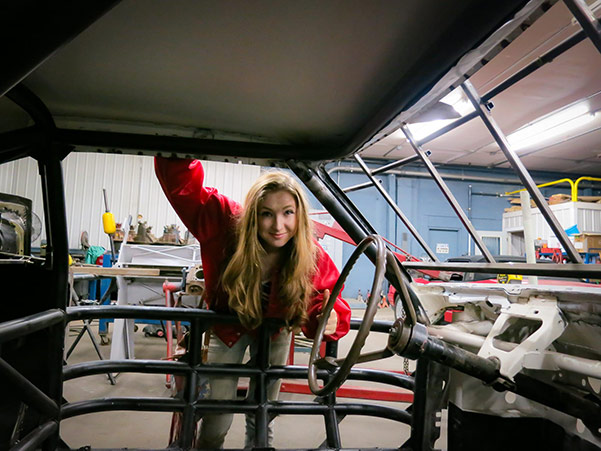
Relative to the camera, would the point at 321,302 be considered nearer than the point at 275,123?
No

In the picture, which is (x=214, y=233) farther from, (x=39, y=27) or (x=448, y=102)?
(x=448, y=102)

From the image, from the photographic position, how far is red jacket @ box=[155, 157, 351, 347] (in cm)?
143

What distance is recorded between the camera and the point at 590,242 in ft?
18.7

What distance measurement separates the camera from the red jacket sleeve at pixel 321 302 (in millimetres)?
1543

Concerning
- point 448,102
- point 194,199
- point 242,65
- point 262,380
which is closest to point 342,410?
point 262,380

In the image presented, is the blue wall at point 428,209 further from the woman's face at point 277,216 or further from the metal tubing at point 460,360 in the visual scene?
the metal tubing at point 460,360

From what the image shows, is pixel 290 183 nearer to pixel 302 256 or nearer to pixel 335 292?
pixel 302 256

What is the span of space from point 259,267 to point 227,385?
1.86ft

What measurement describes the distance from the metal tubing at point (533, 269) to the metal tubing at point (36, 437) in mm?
1625

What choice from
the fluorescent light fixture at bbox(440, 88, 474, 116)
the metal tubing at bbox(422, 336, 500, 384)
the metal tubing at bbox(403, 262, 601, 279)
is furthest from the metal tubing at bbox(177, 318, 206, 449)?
the fluorescent light fixture at bbox(440, 88, 474, 116)

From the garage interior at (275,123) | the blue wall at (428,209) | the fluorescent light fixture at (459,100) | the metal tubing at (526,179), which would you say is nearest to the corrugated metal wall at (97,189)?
the blue wall at (428,209)

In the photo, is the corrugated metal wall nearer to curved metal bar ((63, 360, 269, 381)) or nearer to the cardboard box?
the cardboard box

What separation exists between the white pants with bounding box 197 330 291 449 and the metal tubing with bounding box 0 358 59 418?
0.59m

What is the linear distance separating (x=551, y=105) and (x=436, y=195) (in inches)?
149
